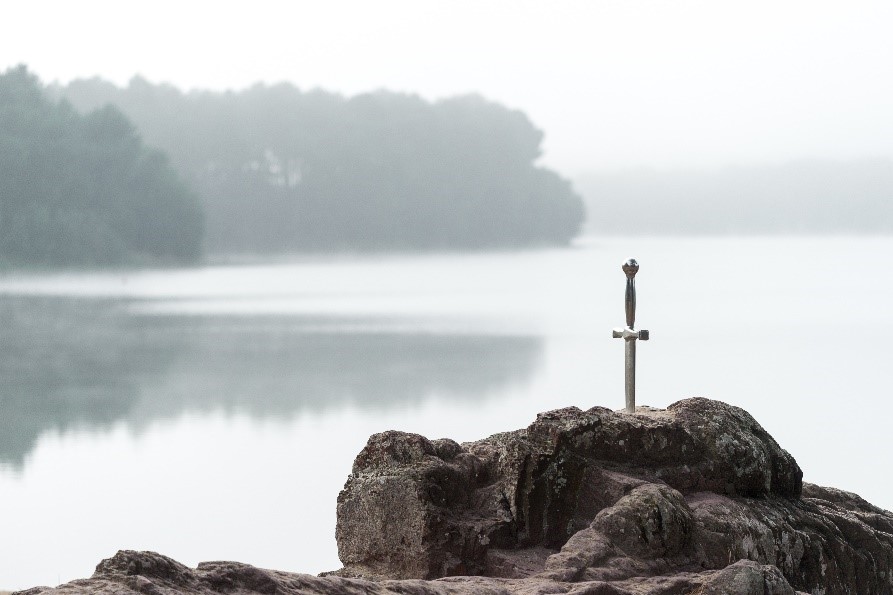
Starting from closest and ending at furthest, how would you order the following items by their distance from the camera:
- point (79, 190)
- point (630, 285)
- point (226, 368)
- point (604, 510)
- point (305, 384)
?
point (604, 510)
point (630, 285)
point (305, 384)
point (226, 368)
point (79, 190)

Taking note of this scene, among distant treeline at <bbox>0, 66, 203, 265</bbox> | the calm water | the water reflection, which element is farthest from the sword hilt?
distant treeline at <bbox>0, 66, 203, 265</bbox>

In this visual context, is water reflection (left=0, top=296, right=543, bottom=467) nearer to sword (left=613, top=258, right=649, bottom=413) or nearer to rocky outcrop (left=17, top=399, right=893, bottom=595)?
sword (left=613, top=258, right=649, bottom=413)

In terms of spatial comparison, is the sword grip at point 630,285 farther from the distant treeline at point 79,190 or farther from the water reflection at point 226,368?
the distant treeline at point 79,190

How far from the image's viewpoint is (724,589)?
3760mm

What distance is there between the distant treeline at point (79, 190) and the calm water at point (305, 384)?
7.52 ft

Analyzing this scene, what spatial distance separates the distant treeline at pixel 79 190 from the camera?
63.2 m

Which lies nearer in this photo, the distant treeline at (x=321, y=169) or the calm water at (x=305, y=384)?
the calm water at (x=305, y=384)

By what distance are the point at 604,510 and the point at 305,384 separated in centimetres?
2835

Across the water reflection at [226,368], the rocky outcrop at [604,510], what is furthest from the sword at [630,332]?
the water reflection at [226,368]

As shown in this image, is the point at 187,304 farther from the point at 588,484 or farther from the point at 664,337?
the point at 588,484

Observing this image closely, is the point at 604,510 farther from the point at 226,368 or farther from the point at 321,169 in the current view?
the point at 321,169

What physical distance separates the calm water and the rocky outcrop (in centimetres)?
896

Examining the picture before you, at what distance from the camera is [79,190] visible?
6469 centimetres

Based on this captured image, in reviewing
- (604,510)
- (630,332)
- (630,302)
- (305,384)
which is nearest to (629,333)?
(630,332)
